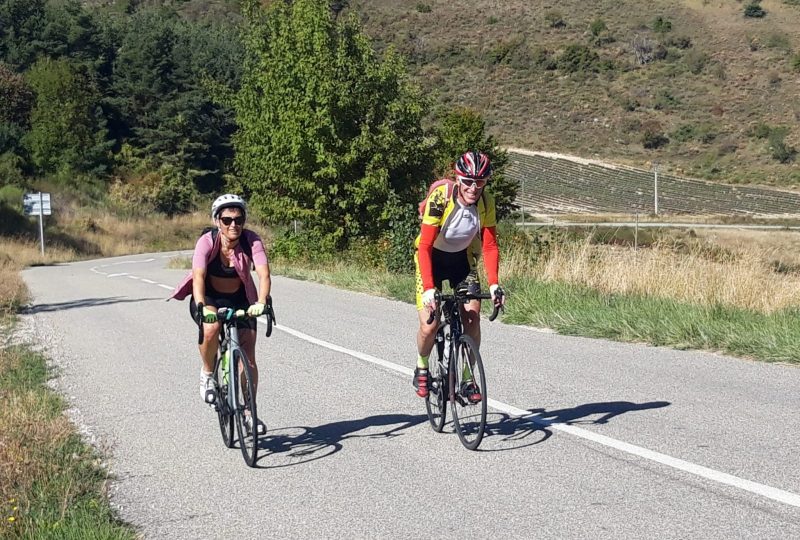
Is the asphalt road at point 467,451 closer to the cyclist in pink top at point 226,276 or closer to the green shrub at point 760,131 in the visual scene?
the cyclist in pink top at point 226,276

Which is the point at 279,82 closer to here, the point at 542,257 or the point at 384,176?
the point at 384,176

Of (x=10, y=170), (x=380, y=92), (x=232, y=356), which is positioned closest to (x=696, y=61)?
(x=10, y=170)

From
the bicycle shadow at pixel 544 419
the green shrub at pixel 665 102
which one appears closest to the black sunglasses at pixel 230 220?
the bicycle shadow at pixel 544 419

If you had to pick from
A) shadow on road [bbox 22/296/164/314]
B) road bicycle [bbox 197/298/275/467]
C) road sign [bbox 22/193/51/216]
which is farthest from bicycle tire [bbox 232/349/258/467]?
road sign [bbox 22/193/51/216]

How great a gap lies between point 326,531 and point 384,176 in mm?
24323

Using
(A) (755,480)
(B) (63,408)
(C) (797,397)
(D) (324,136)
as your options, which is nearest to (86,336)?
(B) (63,408)

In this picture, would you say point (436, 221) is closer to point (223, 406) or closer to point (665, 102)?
point (223, 406)

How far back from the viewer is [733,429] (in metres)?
7.00

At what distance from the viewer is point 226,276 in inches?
270

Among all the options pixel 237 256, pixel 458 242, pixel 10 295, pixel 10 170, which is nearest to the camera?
pixel 237 256

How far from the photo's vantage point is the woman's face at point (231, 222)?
21.7 feet

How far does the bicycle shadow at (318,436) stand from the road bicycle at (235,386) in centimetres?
21

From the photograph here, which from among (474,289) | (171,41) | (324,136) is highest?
(171,41)

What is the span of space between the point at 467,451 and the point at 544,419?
3.55 ft
